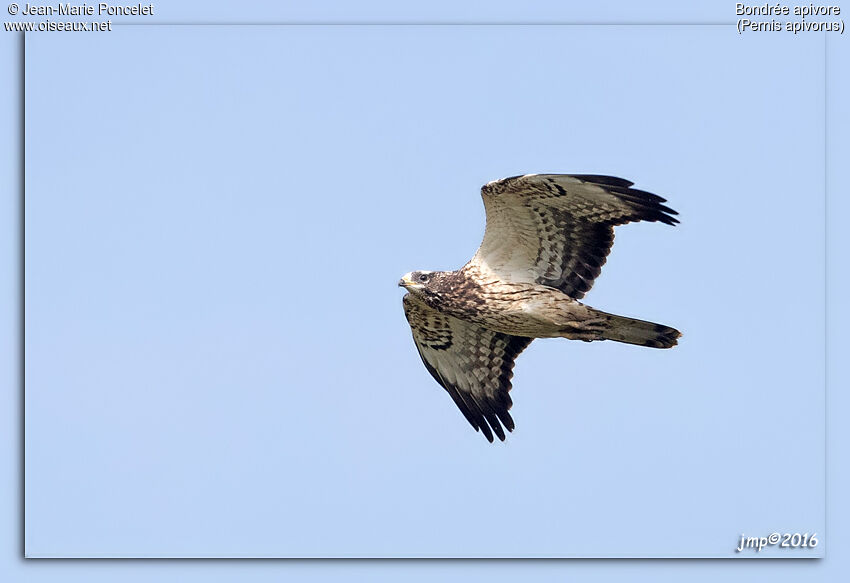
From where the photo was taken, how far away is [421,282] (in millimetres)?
14688

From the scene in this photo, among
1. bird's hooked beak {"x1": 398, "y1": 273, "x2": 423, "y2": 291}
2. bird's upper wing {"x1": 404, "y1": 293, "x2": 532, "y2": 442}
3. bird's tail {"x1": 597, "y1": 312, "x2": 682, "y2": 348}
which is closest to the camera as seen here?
bird's tail {"x1": 597, "y1": 312, "x2": 682, "y2": 348}

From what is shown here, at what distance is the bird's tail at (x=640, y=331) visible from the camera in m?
14.3

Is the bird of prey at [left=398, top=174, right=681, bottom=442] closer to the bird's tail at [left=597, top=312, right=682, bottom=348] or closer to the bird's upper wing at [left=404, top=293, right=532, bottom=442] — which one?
the bird's tail at [left=597, top=312, right=682, bottom=348]

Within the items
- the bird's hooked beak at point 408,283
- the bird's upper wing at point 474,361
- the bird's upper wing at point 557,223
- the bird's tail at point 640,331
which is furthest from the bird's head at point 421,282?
the bird's tail at point 640,331

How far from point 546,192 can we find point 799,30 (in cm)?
334

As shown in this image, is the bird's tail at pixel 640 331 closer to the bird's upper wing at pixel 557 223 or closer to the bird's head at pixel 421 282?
the bird's upper wing at pixel 557 223

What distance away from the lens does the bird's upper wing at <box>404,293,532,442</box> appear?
15875 mm

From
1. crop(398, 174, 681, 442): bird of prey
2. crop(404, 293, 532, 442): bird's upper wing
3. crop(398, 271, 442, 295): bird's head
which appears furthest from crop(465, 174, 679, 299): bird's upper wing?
crop(404, 293, 532, 442): bird's upper wing

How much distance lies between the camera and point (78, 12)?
50.6ft

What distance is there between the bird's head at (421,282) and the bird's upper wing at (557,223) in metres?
0.44

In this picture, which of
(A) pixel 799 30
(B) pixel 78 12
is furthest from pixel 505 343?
(B) pixel 78 12

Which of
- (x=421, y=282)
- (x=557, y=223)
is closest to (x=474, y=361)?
(x=421, y=282)

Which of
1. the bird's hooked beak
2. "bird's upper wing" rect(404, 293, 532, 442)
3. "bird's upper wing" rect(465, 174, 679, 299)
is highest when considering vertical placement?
"bird's upper wing" rect(465, 174, 679, 299)

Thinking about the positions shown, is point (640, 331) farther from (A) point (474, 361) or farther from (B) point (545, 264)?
(A) point (474, 361)
